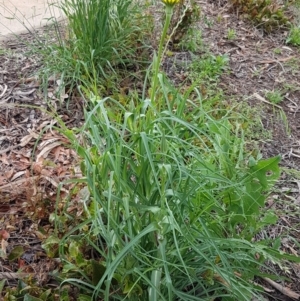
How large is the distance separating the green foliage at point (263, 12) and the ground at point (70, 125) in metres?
0.07

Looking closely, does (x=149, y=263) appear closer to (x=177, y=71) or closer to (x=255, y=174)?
(x=255, y=174)

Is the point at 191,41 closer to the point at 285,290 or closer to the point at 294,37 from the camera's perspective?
the point at 294,37

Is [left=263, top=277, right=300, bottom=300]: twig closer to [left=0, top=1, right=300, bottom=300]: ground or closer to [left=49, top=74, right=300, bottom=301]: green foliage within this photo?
[left=0, top=1, right=300, bottom=300]: ground

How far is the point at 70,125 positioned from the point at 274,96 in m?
1.37

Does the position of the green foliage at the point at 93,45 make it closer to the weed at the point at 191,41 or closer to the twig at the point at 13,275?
the weed at the point at 191,41

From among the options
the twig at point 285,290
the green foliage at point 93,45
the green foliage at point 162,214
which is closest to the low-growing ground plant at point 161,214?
the green foliage at point 162,214

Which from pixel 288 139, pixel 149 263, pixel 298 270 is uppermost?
pixel 149 263

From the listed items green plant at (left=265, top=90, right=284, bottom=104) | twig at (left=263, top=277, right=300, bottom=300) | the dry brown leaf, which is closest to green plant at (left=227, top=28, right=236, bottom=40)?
green plant at (left=265, top=90, right=284, bottom=104)

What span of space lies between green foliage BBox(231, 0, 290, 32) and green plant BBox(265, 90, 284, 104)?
2.99 feet

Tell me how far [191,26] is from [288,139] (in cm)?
122

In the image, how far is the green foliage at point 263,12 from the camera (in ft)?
13.2

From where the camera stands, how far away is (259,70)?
3576 mm

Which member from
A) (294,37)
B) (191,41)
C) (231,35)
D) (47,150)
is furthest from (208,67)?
(47,150)

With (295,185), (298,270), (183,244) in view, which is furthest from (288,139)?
(183,244)
